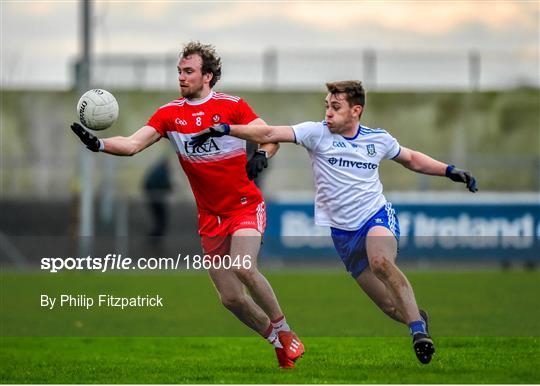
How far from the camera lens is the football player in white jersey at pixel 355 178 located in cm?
999

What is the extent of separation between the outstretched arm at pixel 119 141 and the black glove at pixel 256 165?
945 mm

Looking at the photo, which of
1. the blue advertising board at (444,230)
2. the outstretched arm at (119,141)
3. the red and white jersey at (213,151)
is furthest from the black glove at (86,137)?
the blue advertising board at (444,230)

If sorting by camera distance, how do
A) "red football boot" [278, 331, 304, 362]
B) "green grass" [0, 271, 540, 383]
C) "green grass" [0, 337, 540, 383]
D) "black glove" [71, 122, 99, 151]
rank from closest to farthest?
"green grass" [0, 337, 540, 383] < "black glove" [71, 122, 99, 151] < "green grass" [0, 271, 540, 383] < "red football boot" [278, 331, 304, 362]

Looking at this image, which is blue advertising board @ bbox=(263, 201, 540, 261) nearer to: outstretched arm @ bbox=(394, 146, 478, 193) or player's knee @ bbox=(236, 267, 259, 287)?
outstretched arm @ bbox=(394, 146, 478, 193)

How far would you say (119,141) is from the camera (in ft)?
33.6

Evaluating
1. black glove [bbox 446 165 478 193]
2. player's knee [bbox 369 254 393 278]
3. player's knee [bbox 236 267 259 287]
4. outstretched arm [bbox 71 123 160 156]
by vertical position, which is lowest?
player's knee [bbox 236 267 259 287]

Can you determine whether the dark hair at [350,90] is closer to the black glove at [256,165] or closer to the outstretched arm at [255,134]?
the outstretched arm at [255,134]

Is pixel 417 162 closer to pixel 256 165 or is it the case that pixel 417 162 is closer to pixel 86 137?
pixel 256 165

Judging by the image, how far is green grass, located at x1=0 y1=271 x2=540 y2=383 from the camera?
998 cm

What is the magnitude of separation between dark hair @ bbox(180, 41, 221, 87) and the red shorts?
1136 mm

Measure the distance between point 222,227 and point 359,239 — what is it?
1.15 meters

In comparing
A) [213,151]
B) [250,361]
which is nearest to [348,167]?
[213,151]

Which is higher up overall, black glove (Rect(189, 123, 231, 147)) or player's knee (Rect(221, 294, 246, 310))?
black glove (Rect(189, 123, 231, 147))

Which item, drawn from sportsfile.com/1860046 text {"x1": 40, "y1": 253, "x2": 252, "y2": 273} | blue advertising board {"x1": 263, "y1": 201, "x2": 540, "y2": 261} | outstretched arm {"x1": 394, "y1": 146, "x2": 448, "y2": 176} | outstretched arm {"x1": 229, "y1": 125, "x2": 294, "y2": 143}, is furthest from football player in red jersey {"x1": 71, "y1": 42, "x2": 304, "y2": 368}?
blue advertising board {"x1": 263, "y1": 201, "x2": 540, "y2": 261}
